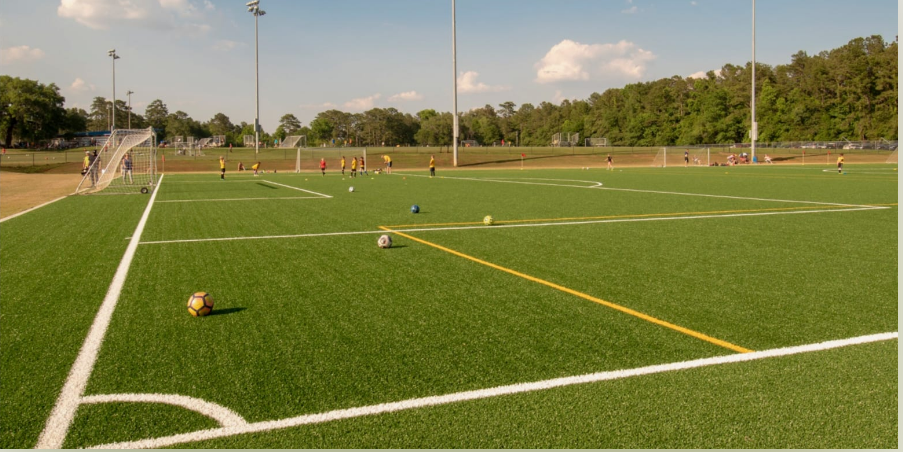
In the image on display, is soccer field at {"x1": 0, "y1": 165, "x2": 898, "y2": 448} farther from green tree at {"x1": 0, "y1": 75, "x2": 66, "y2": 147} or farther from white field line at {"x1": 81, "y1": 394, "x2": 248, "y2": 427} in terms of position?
green tree at {"x1": 0, "y1": 75, "x2": 66, "y2": 147}

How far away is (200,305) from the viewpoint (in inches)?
228

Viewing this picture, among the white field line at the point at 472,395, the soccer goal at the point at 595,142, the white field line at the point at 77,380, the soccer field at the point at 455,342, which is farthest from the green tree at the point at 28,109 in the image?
the white field line at the point at 472,395

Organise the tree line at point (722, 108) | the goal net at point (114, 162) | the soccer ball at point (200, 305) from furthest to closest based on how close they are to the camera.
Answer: the tree line at point (722, 108) < the goal net at point (114, 162) < the soccer ball at point (200, 305)

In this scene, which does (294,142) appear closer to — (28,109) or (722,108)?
(28,109)

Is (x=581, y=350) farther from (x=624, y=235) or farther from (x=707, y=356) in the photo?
(x=624, y=235)

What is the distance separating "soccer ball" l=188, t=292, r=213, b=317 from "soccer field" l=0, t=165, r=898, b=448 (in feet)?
0.25

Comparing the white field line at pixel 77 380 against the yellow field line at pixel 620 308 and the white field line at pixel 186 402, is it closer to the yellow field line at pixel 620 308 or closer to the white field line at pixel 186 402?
the white field line at pixel 186 402

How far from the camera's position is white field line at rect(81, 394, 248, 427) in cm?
358

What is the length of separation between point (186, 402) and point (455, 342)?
2034mm

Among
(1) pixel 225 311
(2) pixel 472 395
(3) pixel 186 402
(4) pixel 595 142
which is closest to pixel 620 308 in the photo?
(2) pixel 472 395

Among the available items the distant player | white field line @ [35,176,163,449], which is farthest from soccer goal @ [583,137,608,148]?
white field line @ [35,176,163,449]

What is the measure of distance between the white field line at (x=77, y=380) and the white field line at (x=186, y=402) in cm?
13

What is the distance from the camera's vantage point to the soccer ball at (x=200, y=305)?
5777 mm

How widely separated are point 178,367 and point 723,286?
222 inches
